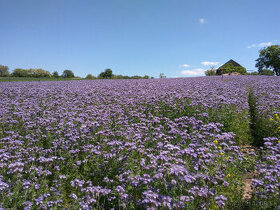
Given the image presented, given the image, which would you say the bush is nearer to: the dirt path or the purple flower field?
the purple flower field

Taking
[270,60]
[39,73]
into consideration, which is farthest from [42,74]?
[270,60]

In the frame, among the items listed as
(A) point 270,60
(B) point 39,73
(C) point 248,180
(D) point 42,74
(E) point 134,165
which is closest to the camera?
(E) point 134,165

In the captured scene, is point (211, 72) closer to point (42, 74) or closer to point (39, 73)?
point (42, 74)

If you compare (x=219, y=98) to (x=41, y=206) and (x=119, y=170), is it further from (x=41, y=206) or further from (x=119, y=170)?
(x=41, y=206)

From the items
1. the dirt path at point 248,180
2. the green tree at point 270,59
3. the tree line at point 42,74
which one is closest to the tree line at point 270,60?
the green tree at point 270,59

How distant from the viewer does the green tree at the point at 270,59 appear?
53594 millimetres

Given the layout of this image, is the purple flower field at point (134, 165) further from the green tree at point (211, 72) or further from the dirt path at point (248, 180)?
the green tree at point (211, 72)

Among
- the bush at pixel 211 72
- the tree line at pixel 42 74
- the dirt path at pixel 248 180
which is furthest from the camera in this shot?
the tree line at pixel 42 74

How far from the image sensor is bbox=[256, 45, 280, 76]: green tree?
176ft

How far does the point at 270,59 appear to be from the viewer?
2168 inches

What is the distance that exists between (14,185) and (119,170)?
1626 mm

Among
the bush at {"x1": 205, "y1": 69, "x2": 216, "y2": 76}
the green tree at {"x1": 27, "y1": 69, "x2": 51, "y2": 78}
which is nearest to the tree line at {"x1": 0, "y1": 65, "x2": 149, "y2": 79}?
the green tree at {"x1": 27, "y1": 69, "x2": 51, "y2": 78}

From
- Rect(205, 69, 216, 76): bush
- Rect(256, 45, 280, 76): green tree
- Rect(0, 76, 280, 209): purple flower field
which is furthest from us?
Rect(256, 45, 280, 76): green tree

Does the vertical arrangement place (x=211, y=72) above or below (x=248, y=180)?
above
